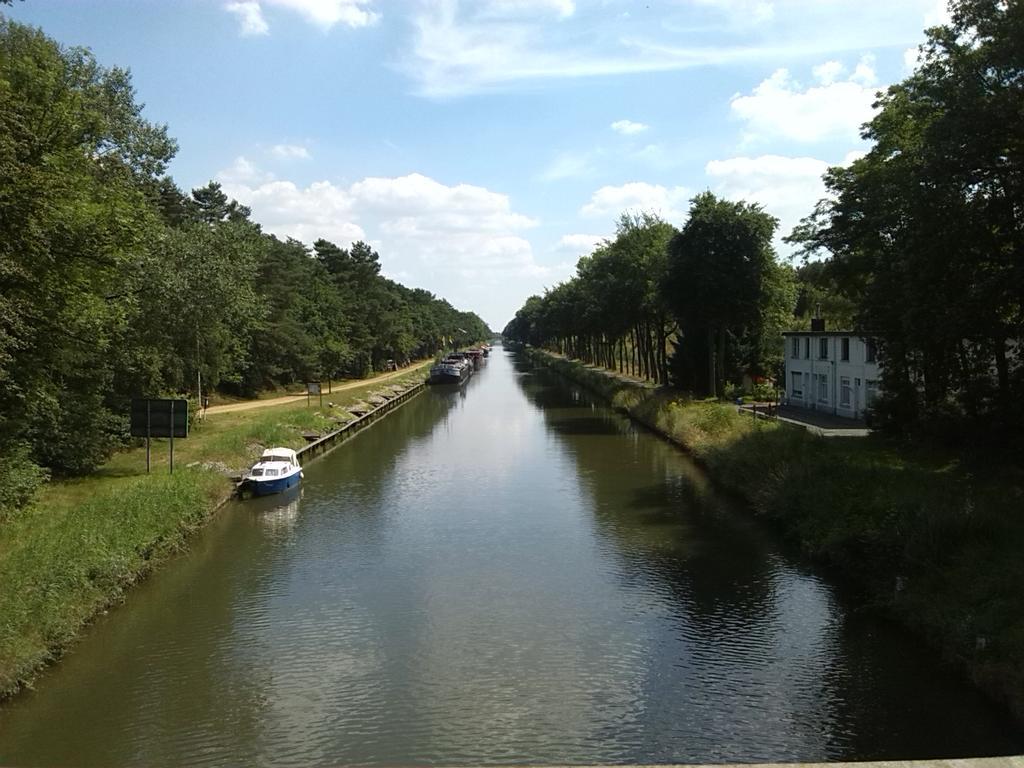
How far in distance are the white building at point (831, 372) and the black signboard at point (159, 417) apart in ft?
97.9

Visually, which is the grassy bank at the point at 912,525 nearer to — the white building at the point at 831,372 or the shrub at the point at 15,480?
the white building at the point at 831,372

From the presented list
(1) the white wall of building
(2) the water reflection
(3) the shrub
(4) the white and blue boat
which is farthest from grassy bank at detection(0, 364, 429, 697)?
(1) the white wall of building

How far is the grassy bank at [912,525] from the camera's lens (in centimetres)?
1425

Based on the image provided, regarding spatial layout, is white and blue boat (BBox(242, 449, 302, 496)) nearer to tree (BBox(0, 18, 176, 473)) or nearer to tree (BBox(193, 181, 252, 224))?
tree (BBox(0, 18, 176, 473))

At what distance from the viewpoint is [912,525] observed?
1802 centimetres

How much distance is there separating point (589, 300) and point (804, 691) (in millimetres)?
70705

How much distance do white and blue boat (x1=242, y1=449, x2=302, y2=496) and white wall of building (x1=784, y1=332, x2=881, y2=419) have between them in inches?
1058

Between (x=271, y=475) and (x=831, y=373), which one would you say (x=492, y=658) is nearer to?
(x=271, y=475)

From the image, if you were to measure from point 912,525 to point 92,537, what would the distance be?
18.5 m

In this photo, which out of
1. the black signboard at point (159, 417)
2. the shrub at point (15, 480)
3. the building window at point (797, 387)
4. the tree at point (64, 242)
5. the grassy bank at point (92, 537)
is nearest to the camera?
the grassy bank at point (92, 537)

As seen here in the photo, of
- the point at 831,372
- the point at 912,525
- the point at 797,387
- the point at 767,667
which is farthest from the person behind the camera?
the point at 797,387

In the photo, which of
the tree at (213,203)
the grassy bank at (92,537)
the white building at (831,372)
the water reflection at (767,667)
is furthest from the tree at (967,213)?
the tree at (213,203)

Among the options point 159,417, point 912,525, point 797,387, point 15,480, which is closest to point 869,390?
point 797,387

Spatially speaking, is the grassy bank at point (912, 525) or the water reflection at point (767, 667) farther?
the grassy bank at point (912, 525)
